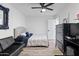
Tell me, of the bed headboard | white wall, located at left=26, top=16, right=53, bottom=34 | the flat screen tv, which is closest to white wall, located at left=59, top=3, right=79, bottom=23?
the flat screen tv

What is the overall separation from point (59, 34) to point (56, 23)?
0.33 m

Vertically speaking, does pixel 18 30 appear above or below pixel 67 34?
above

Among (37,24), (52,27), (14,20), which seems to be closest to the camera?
(14,20)

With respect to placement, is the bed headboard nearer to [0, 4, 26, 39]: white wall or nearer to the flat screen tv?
[0, 4, 26, 39]: white wall

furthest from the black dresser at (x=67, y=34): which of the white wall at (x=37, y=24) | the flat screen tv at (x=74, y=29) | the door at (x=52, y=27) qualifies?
the white wall at (x=37, y=24)

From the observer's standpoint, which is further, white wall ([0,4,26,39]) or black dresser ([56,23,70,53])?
black dresser ([56,23,70,53])

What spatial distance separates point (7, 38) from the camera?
253 cm

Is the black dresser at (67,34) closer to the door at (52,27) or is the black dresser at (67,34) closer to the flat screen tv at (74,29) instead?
the flat screen tv at (74,29)

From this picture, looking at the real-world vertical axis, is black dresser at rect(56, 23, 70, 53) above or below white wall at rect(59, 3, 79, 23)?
below

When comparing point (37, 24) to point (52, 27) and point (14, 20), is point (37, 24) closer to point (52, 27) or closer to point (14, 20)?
point (52, 27)

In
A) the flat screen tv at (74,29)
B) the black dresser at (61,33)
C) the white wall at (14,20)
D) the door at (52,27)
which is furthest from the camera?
the door at (52,27)

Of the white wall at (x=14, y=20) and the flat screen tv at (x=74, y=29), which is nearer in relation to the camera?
the white wall at (x=14, y=20)

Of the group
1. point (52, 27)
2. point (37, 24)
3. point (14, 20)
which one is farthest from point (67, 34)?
point (14, 20)

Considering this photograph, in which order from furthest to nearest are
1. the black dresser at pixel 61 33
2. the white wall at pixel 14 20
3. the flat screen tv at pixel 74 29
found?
the black dresser at pixel 61 33, the flat screen tv at pixel 74 29, the white wall at pixel 14 20
